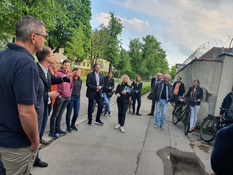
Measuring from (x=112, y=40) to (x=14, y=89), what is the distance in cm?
3886

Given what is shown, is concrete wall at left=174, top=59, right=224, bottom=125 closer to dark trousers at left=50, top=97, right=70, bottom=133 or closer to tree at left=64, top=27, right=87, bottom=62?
dark trousers at left=50, top=97, right=70, bottom=133

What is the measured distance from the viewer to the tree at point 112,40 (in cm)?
3925

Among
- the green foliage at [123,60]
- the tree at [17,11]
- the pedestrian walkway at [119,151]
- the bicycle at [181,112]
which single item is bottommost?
the pedestrian walkway at [119,151]

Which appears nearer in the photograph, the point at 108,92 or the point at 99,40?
the point at 108,92

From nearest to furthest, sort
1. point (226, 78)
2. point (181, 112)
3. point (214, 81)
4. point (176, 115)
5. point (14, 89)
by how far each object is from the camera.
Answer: point (14, 89)
point (226, 78)
point (214, 81)
point (181, 112)
point (176, 115)

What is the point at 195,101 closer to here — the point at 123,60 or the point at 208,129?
the point at 208,129

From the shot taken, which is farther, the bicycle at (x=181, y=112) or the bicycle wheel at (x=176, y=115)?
the bicycle wheel at (x=176, y=115)

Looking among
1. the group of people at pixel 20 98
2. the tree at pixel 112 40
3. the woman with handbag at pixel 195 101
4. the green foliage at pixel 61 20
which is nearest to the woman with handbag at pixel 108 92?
the woman with handbag at pixel 195 101

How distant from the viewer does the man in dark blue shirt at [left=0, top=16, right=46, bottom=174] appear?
1613 millimetres

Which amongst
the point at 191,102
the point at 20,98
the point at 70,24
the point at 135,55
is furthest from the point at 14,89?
the point at 135,55

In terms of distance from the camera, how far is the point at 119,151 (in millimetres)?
4430

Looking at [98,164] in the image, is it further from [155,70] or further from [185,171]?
[155,70]

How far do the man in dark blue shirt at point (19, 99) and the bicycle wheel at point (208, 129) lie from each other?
5567mm

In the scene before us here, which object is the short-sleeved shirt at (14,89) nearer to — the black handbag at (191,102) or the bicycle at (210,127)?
the bicycle at (210,127)
